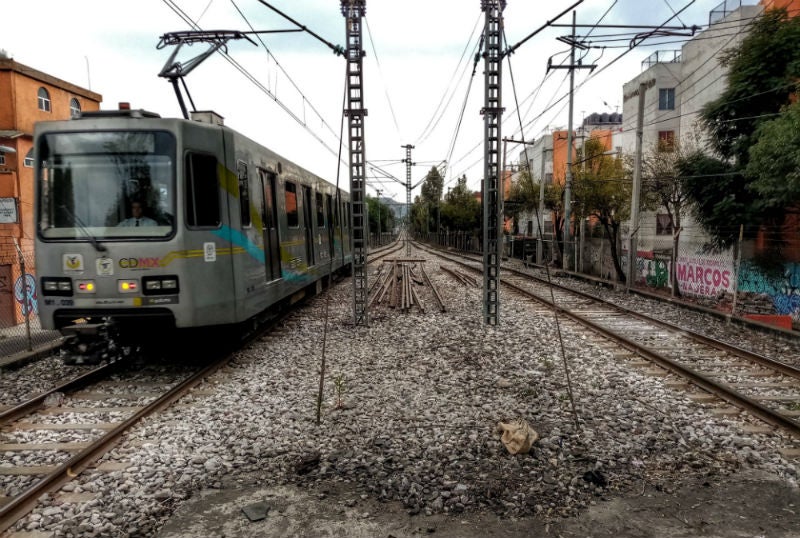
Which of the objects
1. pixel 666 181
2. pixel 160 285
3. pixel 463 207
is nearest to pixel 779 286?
pixel 666 181

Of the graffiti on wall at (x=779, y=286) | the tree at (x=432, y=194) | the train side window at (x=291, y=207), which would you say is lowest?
the graffiti on wall at (x=779, y=286)

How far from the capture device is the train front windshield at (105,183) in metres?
6.68

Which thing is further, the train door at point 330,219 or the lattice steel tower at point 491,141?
the train door at point 330,219

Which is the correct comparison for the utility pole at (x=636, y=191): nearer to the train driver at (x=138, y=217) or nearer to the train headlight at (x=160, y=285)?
the train headlight at (x=160, y=285)

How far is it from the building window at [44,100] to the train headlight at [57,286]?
2142cm

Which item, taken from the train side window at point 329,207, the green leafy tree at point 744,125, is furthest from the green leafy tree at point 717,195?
the train side window at point 329,207

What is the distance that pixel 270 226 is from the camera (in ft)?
31.1

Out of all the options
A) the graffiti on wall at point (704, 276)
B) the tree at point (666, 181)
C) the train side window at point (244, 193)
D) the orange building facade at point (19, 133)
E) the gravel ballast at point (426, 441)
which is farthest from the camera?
the orange building facade at point (19, 133)

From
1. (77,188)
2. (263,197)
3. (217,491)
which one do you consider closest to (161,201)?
(77,188)

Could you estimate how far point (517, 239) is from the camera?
36.2m

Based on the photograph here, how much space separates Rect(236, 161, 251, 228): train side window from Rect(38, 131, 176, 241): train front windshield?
128 centimetres

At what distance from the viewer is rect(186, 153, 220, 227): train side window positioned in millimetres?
6855

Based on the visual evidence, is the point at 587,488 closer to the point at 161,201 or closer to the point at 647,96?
the point at 161,201

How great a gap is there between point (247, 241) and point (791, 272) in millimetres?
12974
